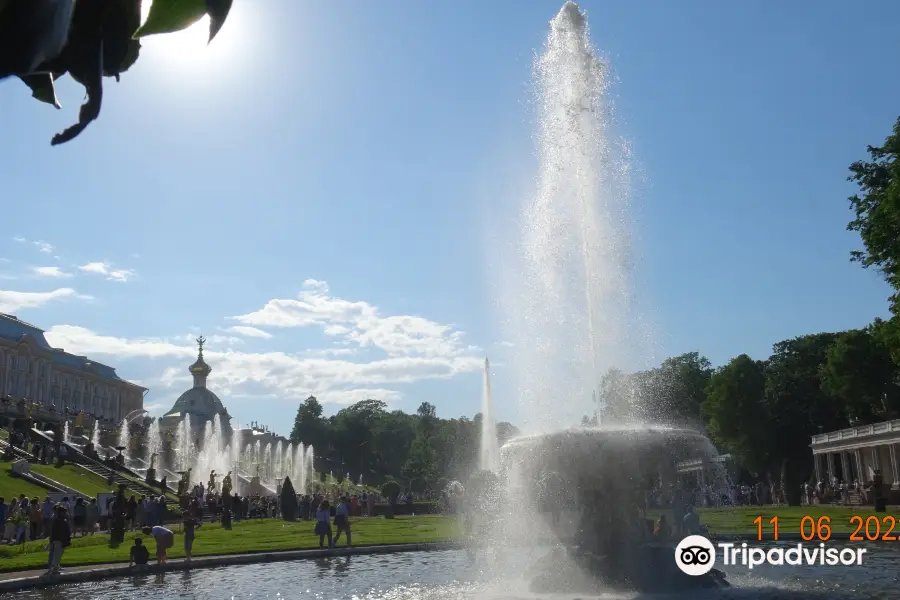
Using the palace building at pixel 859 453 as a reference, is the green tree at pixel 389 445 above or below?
above

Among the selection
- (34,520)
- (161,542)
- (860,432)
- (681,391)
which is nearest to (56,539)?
(161,542)

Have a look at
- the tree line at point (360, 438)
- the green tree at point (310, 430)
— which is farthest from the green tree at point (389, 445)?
the green tree at point (310, 430)

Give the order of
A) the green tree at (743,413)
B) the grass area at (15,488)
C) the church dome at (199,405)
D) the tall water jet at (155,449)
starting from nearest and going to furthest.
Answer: the grass area at (15,488), the tall water jet at (155,449), the green tree at (743,413), the church dome at (199,405)

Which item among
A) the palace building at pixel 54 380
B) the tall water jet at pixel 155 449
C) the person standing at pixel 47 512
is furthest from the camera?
the palace building at pixel 54 380

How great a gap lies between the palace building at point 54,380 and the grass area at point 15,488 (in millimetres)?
47761

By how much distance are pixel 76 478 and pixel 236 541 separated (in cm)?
1823

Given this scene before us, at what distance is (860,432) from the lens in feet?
201

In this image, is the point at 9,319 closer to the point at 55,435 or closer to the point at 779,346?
the point at 55,435

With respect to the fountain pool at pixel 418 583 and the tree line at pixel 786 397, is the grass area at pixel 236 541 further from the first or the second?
the tree line at pixel 786 397

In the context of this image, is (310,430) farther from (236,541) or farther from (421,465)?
(236,541)

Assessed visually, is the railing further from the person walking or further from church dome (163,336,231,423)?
church dome (163,336,231,423)

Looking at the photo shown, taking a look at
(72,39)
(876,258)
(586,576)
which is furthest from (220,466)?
→ (72,39)

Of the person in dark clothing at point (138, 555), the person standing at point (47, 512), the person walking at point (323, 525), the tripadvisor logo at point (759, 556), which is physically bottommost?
the tripadvisor logo at point (759, 556)

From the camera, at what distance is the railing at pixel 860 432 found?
57.5 meters
